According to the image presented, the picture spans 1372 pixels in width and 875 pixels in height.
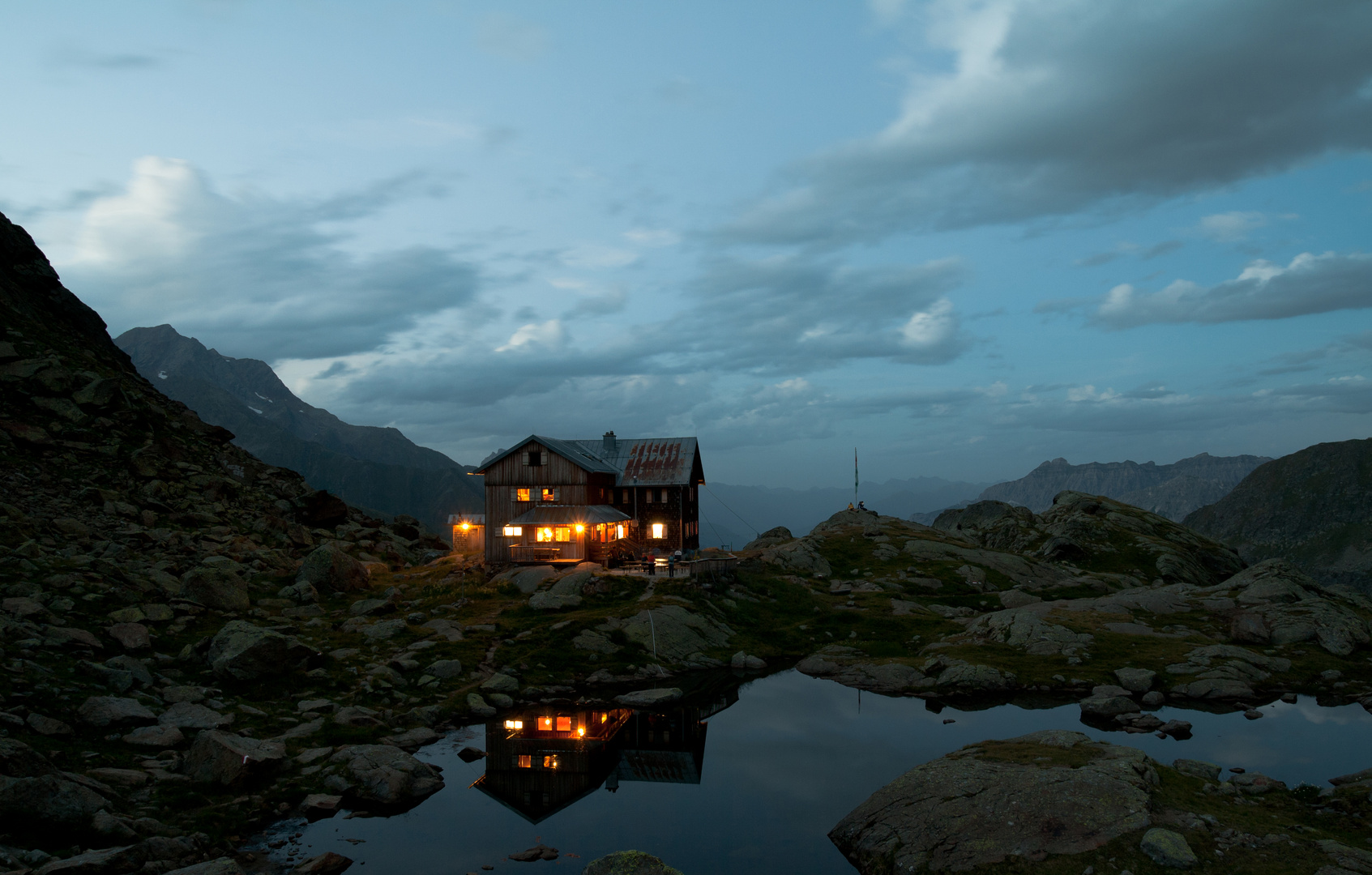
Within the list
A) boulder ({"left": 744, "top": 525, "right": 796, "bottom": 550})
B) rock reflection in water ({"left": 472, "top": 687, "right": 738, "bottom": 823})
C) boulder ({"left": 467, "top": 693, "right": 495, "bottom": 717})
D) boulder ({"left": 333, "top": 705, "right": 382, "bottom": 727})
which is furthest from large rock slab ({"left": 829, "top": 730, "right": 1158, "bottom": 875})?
boulder ({"left": 744, "top": 525, "right": 796, "bottom": 550})

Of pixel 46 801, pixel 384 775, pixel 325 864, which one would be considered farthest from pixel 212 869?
pixel 384 775

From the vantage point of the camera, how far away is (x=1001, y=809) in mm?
20938

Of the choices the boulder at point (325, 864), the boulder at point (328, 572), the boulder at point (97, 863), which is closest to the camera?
the boulder at point (97, 863)

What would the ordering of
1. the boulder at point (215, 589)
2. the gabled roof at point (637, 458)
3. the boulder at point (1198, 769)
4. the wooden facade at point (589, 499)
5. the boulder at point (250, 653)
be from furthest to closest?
the gabled roof at point (637, 458)
the wooden facade at point (589, 499)
the boulder at point (215, 589)
the boulder at point (250, 653)
the boulder at point (1198, 769)

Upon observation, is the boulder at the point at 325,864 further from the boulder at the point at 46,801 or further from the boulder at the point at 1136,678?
the boulder at the point at 1136,678

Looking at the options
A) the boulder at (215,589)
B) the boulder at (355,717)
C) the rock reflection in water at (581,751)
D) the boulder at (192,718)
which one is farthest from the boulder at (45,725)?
the boulder at (215,589)

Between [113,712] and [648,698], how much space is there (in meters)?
23.1

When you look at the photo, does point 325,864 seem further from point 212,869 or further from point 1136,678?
point 1136,678

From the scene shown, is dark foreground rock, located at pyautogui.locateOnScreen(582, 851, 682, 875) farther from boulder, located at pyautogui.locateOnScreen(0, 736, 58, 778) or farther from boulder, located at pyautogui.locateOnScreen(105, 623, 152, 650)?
boulder, located at pyautogui.locateOnScreen(105, 623, 152, 650)

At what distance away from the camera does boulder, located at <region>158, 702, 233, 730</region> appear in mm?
27453

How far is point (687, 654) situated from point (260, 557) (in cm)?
2956

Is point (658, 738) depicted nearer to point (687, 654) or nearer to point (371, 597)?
point (687, 654)

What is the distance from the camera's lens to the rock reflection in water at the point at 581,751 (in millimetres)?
28516

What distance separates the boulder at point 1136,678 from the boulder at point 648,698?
78.9ft
